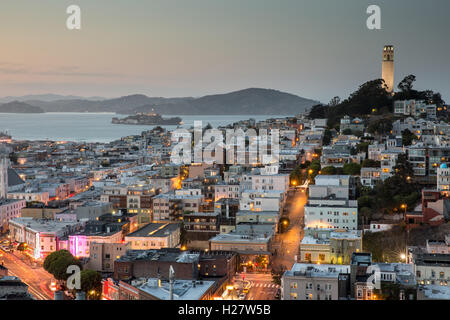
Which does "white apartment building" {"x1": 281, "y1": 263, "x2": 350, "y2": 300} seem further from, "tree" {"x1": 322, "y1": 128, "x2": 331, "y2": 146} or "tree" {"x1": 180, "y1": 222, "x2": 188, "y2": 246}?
"tree" {"x1": 322, "y1": 128, "x2": 331, "y2": 146}

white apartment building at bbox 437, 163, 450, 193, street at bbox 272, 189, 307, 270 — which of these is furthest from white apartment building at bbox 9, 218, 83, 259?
white apartment building at bbox 437, 163, 450, 193

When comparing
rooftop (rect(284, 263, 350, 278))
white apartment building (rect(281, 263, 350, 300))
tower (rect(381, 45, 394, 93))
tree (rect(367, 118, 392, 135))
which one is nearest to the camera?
white apartment building (rect(281, 263, 350, 300))

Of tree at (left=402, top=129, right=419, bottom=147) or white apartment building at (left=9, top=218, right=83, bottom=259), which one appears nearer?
Result: white apartment building at (left=9, top=218, right=83, bottom=259)

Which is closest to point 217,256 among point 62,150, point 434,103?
point 434,103

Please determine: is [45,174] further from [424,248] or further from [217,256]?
[424,248]

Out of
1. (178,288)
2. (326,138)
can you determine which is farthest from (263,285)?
(326,138)

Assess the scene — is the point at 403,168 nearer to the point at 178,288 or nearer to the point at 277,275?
the point at 277,275

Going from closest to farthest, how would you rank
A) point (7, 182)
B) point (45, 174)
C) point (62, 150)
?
point (7, 182) → point (45, 174) → point (62, 150)
